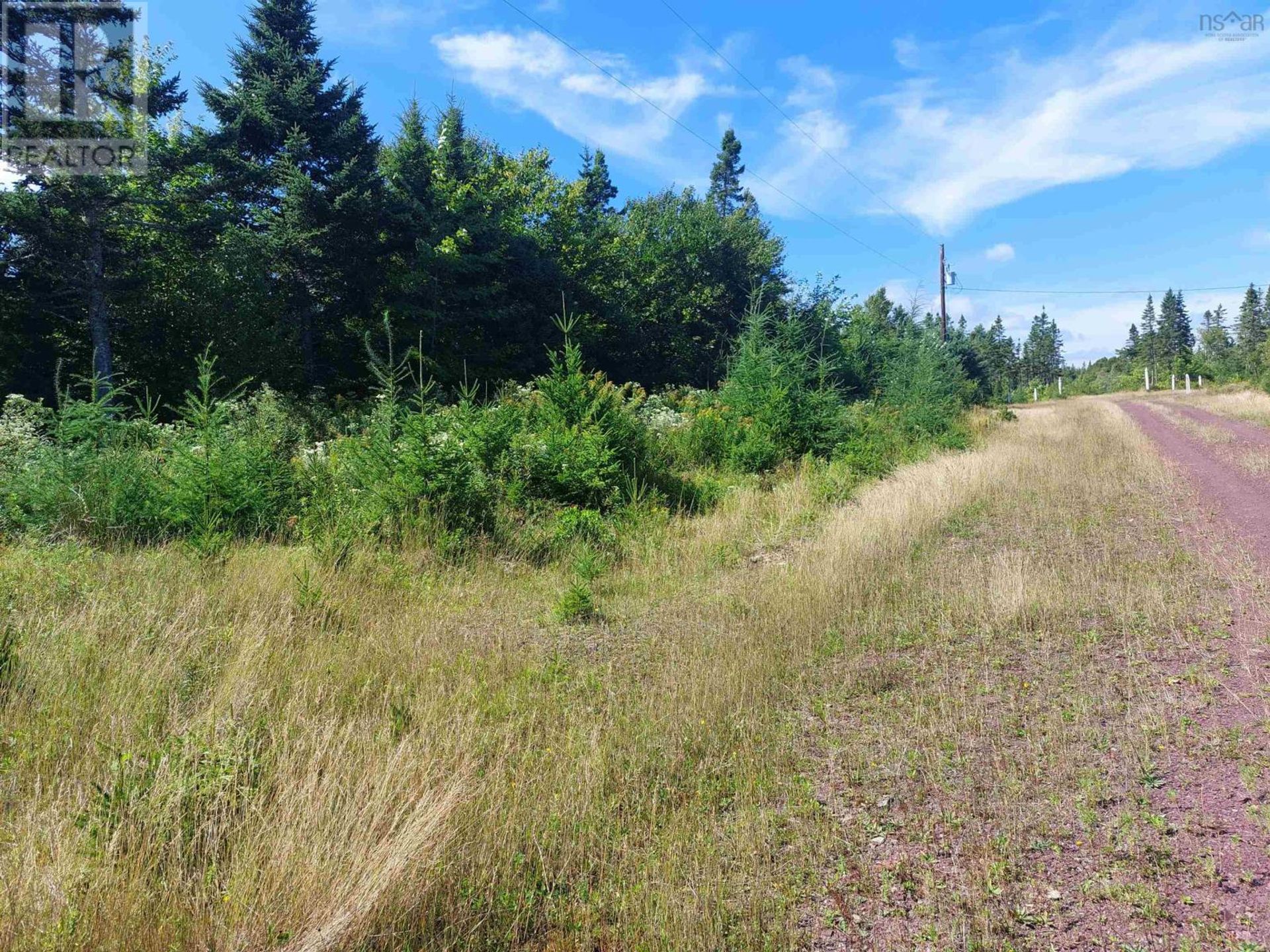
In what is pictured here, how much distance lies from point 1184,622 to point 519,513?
706 centimetres

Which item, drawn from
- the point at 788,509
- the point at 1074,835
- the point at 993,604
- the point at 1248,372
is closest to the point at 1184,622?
the point at 993,604

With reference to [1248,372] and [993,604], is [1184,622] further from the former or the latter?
[1248,372]

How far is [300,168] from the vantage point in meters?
20.1

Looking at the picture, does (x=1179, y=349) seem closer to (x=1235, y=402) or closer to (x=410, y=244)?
(x=1235, y=402)

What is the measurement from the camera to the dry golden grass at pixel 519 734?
2475 mm

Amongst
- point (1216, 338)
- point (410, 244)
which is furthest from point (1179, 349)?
point (410, 244)

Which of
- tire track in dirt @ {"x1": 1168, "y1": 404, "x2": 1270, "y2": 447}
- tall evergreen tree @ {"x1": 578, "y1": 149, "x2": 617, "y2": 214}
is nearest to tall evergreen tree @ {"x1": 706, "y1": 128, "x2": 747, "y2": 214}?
tall evergreen tree @ {"x1": 578, "y1": 149, "x2": 617, "y2": 214}

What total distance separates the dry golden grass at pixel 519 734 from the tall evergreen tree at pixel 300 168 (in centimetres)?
1663

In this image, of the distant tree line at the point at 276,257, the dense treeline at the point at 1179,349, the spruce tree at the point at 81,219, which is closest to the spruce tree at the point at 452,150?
the distant tree line at the point at 276,257

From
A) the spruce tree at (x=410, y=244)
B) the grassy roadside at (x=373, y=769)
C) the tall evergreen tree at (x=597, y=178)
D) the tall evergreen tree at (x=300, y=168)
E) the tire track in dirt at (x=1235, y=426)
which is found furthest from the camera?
the tall evergreen tree at (x=597, y=178)

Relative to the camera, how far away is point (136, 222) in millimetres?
18281

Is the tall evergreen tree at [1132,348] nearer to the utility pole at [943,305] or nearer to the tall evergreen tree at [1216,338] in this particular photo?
the tall evergreen tree at [1216,338]

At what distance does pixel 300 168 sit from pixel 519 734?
21843mm

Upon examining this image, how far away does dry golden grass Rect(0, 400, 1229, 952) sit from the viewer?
8.12 feet
